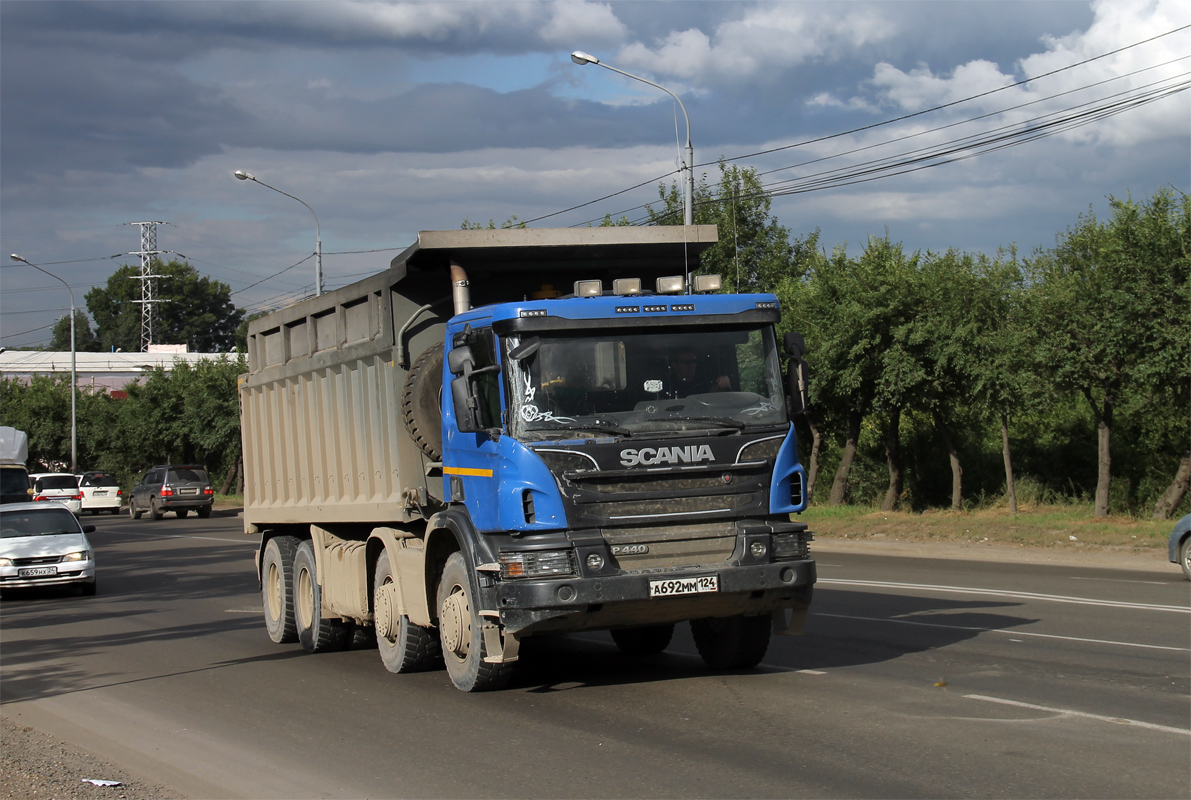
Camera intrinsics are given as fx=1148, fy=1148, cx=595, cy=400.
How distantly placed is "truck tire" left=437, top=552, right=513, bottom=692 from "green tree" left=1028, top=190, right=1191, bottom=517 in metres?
16.0

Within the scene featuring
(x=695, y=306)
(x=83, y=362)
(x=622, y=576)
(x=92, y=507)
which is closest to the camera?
(x=622, y=576)

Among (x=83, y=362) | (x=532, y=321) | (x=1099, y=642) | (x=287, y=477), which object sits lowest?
(x=1099, y=642)

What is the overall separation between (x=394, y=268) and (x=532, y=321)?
7.24 ft

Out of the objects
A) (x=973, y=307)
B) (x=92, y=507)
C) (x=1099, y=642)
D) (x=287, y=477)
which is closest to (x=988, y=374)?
(x=973, y=307)

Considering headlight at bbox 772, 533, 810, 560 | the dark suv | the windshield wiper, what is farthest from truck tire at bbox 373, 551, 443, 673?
the dark suv

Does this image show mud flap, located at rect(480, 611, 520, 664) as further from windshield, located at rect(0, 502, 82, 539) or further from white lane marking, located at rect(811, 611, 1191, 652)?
windshield, located at rect(0, 502, 82, 539)

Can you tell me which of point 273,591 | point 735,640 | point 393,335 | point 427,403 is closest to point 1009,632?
point 735,640

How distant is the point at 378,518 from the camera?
31.9 ft

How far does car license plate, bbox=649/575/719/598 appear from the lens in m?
7.40

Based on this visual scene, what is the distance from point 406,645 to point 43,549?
10.9 meters

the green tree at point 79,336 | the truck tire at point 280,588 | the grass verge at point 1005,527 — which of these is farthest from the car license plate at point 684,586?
the green tree at point 79,336

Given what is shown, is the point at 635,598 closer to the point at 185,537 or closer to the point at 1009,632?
the point at 1009,632

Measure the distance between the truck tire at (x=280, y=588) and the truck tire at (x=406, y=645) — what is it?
254 cm

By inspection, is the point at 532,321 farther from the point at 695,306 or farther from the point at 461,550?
the point at 461,550
